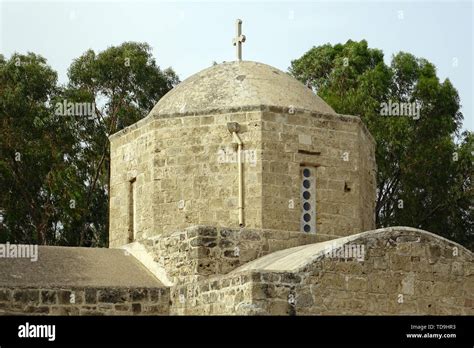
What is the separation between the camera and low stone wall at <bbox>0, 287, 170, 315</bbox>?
13633 mm

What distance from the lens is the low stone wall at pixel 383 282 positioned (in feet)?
42.1

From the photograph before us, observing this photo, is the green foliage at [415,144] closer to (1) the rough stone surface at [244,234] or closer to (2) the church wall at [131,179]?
(1) the rough stone surface at [244,234]

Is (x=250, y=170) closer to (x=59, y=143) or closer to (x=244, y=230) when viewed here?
(x=244, y=230)

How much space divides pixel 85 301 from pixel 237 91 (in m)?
4.08

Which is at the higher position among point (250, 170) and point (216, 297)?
point (250, 170)

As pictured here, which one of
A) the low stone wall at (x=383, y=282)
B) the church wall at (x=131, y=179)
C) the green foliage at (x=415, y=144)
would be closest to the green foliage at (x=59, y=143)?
the green foliage at (x=415, y=144)

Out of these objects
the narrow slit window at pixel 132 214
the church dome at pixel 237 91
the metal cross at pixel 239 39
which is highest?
the metal cross at pixel 239 39

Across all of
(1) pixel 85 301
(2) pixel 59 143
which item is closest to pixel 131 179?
(1) pixel 85 301

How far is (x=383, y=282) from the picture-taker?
13336mm

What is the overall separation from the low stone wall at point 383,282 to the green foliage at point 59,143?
538 inches

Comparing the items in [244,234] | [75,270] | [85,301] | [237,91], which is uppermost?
[237,91]
